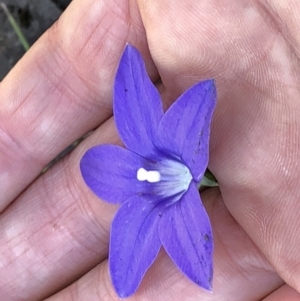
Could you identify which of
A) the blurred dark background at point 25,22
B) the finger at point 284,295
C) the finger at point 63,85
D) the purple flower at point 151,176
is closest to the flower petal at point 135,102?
the purple flower at point 151,176

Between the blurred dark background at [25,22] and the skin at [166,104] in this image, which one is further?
the blurred dark background at [25,22]

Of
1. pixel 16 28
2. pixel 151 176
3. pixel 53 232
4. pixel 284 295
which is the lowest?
pixel 284 295

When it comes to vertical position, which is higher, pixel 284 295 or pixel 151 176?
pixel 151 176

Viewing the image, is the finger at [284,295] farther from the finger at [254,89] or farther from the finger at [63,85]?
the finger at [63,85]

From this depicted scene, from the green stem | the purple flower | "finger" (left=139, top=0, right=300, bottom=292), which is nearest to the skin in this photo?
"finger" (left=139, top=0, right=300, bottom=292)

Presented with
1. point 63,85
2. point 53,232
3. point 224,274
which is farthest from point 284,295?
point 63,85

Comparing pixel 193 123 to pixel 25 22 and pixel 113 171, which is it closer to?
pixel 113 171

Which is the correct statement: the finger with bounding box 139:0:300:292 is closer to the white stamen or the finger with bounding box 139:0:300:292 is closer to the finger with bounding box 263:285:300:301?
the finger with bounding box 263:285:300:301
